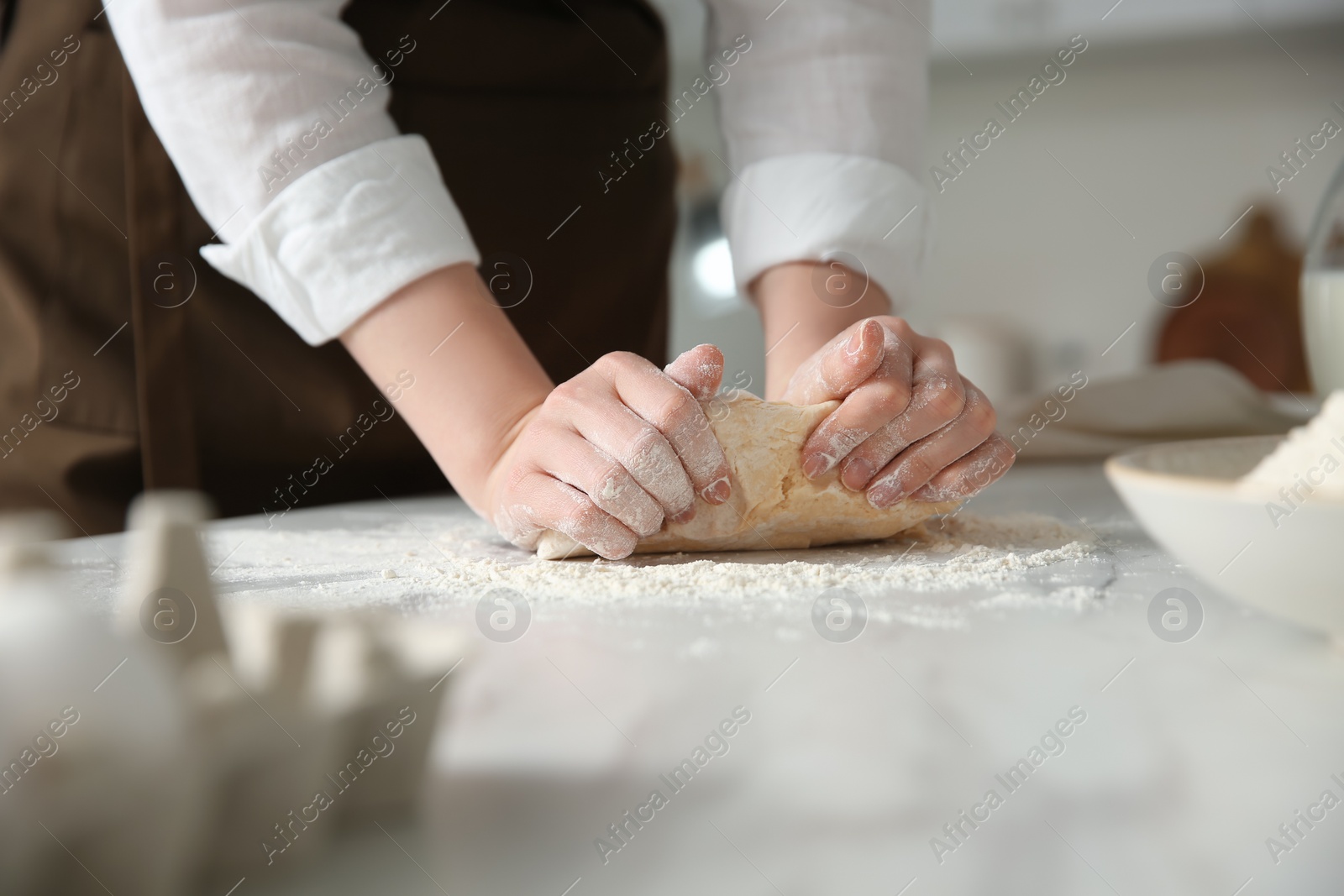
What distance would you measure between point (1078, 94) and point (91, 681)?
9.04 feet

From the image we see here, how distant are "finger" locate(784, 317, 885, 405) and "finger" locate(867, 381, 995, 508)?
51 millimetres

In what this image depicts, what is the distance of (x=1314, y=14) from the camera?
2223 mm

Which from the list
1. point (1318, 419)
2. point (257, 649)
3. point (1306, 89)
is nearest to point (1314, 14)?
point (1306, 89)

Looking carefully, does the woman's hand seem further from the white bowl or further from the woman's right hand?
the white bowl

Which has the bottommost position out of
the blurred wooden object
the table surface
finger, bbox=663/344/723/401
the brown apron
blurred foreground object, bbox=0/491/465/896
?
the blurred wooden object

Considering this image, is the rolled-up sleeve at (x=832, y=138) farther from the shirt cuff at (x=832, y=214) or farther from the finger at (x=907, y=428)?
the finger at (x=907, y=428)

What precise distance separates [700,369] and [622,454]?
0.20 feet

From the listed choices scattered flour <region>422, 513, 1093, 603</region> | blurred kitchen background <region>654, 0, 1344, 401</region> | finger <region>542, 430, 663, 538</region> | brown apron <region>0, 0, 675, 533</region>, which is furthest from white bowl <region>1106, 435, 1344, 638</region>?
blurred kitchen background <region>654, 0, 1344, 401</region>

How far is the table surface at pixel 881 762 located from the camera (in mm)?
244

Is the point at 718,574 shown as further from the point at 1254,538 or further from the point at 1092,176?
the point at 1092,176

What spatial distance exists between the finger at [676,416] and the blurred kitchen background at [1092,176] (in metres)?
1.67

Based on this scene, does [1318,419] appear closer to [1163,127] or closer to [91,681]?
[91,681]

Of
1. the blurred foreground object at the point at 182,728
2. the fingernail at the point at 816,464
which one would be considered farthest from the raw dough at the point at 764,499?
the blurred foreground object at the point at 182,728

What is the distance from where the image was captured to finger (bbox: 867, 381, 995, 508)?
Result: 0.54 m
